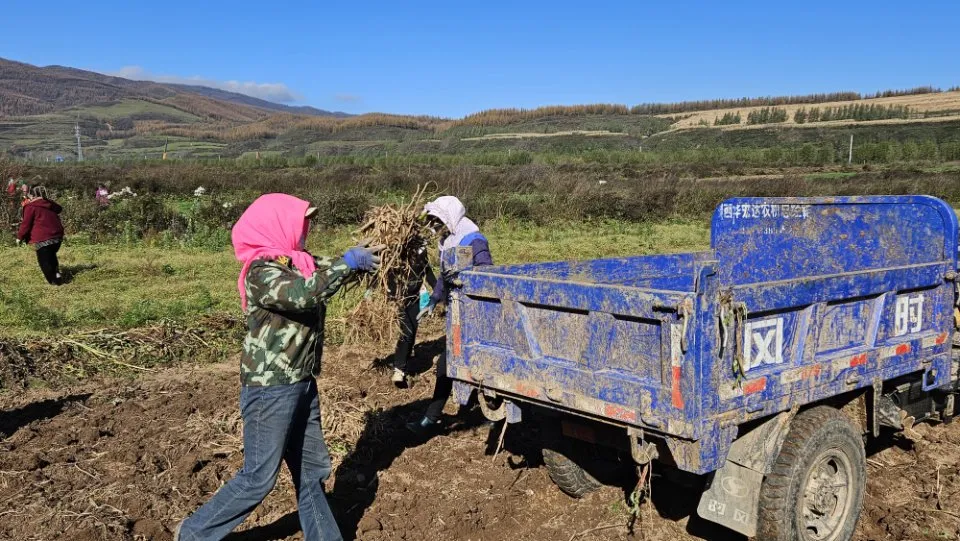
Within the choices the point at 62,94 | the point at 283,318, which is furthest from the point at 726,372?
the point at 62,94

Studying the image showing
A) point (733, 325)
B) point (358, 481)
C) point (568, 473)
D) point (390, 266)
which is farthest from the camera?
point (358, 481)

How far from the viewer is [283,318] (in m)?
3.54

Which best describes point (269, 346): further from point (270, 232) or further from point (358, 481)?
point (358, 481)

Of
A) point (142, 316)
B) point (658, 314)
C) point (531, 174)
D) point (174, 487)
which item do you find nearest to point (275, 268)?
point (658, 314)

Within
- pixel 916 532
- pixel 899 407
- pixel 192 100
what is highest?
pixel 192 100

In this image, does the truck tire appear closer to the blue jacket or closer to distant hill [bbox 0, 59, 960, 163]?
the blue jacket

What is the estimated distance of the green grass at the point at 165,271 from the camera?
9405mm

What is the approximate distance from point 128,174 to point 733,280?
28843 mm

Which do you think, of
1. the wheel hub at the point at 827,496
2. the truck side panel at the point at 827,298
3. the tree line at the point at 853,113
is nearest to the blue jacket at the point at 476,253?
the truck side panel at the point at 827,298

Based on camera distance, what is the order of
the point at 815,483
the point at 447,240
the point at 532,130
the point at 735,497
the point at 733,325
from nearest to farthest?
the point at 733,325, the point at 735,497, the point at 815,483, the point at 447,240, the point at 532,130

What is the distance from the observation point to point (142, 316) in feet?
30.3

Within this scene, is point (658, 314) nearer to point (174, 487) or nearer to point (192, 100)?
point (174, 487)

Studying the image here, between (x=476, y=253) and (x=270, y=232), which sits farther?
(x=476, y=253)

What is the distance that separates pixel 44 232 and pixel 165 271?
6.22 feet
